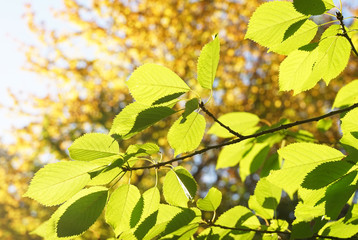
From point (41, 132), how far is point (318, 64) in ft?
30.5

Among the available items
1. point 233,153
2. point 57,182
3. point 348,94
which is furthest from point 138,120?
point 348,94

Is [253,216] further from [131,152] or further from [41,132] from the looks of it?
[41,132]

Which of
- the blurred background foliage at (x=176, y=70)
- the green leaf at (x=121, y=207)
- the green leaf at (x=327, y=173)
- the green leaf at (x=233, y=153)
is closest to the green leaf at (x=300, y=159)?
the green leaf at (x=327, y=173)

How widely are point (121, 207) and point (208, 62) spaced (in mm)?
298

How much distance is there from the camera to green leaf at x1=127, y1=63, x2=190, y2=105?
52 centimetres

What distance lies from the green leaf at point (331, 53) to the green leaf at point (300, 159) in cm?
18

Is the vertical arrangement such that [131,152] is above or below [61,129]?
below

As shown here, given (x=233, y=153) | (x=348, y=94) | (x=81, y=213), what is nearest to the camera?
(x=81, y=213)

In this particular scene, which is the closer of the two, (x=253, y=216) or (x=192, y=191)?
(x=192, y=191)

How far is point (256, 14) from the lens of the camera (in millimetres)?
561

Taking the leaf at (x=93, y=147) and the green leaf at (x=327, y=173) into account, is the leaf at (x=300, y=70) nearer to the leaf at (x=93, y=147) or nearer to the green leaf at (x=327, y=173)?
the green leaf at (x=327, y=173)

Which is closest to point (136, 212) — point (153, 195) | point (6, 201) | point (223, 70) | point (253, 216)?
point (153, 195)

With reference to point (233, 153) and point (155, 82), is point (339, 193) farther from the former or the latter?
point (233, 153)

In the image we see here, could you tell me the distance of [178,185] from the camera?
1.92 ft
